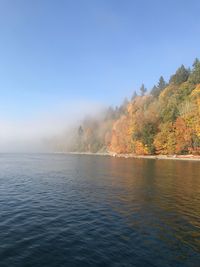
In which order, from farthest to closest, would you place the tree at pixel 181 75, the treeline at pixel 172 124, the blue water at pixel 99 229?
the tree at pixel 181 75 → the treeline at pixel 172 124 → the blue water at pixel 99 229

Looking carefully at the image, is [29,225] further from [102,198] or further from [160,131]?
[160,131]

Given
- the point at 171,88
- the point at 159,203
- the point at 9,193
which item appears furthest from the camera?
the point at 171,88

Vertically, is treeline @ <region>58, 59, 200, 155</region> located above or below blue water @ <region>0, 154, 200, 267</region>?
above

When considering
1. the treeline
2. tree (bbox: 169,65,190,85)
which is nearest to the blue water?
the treeline

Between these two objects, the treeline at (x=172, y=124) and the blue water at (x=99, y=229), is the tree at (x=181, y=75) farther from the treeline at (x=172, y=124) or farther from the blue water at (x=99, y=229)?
the blue water at (x=99, y=229)

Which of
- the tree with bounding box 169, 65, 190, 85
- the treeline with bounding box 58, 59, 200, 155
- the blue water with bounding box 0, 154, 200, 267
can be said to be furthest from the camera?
Result: the tree with bounding box 169, 65, 190, 85

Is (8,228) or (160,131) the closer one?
(8,228)

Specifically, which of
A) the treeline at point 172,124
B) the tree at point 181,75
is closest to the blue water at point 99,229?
the treeline at point 172,124

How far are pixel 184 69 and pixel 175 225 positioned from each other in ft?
641

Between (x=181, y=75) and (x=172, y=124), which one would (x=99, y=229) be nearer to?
(x=172, y=124)

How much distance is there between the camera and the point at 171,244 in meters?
17.3

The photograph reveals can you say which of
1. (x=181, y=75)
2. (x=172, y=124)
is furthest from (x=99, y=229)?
(x=181, y=75)

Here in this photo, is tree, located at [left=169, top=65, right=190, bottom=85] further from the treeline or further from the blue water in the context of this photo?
the blue water

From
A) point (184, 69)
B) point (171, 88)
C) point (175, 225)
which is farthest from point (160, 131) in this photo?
point (175, 225)
